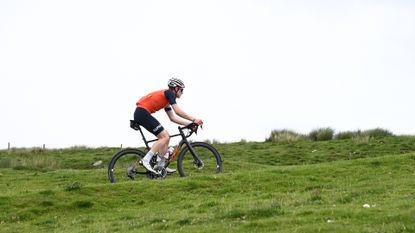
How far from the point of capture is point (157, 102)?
61.2 feet

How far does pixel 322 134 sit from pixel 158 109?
2347 centimetres

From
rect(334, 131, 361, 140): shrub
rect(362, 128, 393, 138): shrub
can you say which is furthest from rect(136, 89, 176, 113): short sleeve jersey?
rect(362, 128, 393, 138): shrub

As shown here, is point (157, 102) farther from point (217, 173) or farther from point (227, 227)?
point (227, 227)

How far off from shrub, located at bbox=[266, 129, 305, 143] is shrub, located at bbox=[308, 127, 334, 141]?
66cm

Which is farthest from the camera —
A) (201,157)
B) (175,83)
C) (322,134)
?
(322,134)

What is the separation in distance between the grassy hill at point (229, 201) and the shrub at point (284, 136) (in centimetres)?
1573

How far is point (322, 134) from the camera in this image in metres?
40.9

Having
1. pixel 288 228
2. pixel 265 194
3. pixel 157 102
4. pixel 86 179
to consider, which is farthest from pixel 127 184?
pixel 288 228

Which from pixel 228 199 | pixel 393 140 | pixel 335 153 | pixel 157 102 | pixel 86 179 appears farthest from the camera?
pixel 393 140

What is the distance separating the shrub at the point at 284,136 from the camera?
39656mm

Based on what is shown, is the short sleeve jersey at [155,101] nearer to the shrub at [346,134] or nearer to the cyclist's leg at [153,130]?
the cyclist's leg at [153,130]

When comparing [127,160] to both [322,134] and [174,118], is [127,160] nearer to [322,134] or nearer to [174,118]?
[174,118]

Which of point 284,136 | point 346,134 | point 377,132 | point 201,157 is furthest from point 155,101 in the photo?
point 377,132

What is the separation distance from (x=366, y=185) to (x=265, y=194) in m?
2.50
